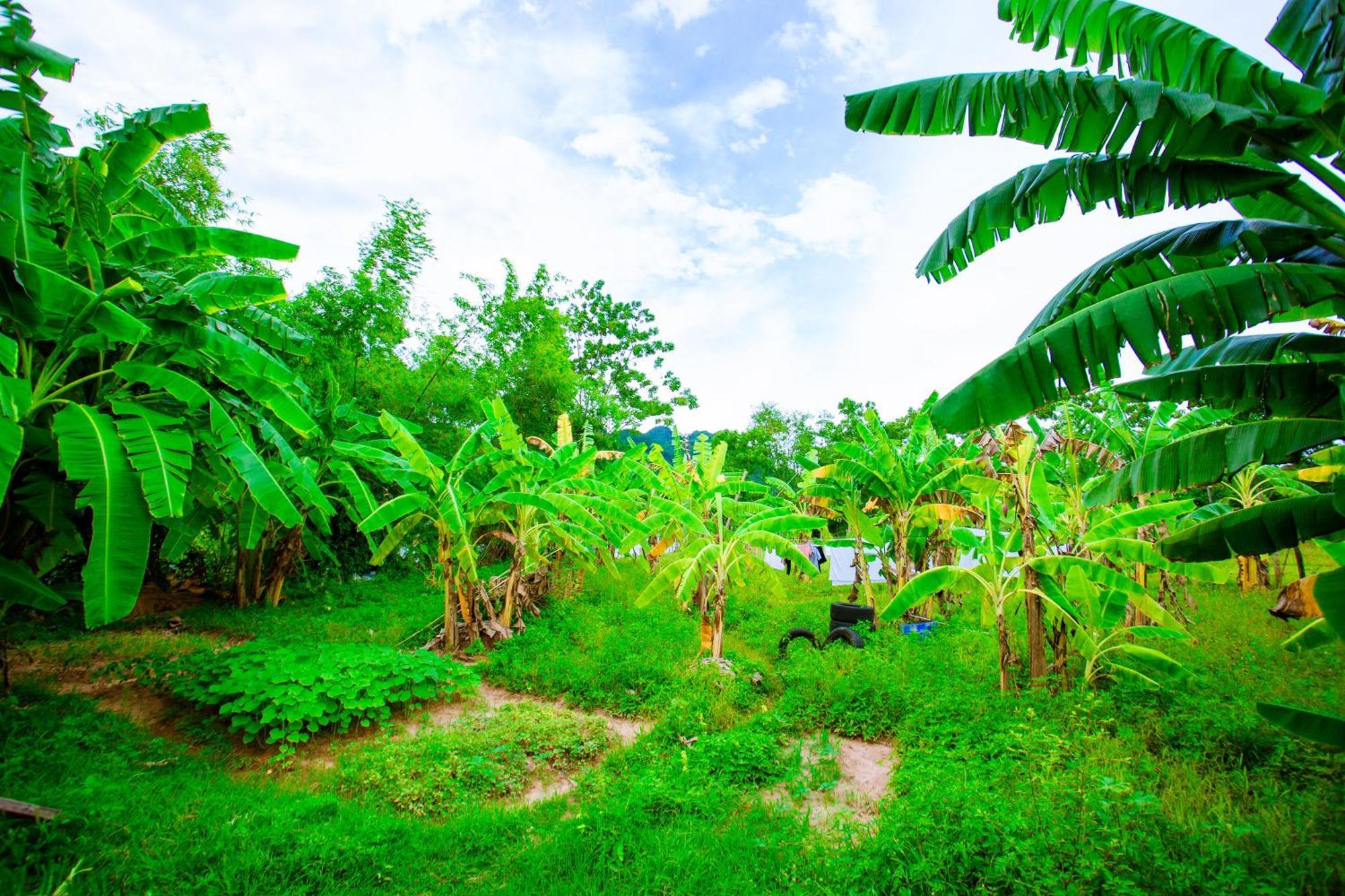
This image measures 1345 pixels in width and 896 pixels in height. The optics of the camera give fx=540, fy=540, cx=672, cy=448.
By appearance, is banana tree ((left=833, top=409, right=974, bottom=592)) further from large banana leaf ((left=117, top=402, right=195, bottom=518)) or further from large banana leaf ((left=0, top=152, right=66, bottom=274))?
large banana leaf ((left=0, top=152, right=66, bottom=274))

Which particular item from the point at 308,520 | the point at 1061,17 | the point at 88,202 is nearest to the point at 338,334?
the point at 308,520

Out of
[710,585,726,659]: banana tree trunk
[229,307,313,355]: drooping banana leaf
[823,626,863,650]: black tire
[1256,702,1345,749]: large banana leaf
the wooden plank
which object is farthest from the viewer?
[823,626,863,650]: black tire

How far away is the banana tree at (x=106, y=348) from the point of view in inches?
149

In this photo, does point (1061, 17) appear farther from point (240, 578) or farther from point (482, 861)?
point (240, 578)

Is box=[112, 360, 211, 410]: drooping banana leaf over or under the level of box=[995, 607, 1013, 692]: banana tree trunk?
over

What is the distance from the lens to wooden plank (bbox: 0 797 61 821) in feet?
9.41

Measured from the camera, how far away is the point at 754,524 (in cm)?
705

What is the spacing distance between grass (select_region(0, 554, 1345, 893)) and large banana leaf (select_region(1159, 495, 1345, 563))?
1.47 m

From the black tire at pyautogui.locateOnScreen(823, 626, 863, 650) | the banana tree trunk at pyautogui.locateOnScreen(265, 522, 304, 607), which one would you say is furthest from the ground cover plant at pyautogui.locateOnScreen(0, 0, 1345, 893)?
the banana tree trunk at pyautogui.locateOnScreen(265, 522, 304, 607)

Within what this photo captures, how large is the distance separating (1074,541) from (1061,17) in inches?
192

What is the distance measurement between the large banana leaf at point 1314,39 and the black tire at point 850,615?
658 centimetres

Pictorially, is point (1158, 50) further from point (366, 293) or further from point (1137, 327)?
point (366, 293)

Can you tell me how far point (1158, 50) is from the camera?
2.85 metres

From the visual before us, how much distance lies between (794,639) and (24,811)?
7027 millimetres
